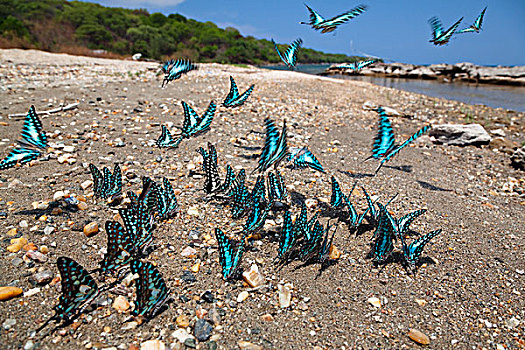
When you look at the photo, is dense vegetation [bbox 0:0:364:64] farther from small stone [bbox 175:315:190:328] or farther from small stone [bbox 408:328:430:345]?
small stone [bbox 408:328:430:345]

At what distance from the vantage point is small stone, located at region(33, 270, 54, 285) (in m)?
2.01

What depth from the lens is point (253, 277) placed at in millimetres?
2215

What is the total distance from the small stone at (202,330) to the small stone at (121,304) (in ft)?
1.53

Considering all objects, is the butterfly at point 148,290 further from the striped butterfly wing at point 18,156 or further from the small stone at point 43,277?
the striped butterfly wing at point 18,156

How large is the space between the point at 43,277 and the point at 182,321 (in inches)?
39.5

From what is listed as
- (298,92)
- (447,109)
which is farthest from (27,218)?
(447,109)

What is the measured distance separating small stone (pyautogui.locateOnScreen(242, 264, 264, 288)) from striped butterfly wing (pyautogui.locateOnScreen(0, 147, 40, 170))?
223cm

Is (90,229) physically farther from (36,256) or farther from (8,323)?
(8,323)

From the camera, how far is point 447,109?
9.95 meters

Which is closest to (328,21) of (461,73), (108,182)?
(108,182)

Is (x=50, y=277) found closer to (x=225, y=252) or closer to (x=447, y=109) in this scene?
(x=225, y=252)

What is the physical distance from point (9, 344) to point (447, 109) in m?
11.5

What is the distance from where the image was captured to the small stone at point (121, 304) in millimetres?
1909

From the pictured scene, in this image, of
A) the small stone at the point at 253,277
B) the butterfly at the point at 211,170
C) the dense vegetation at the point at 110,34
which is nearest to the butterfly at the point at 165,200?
the butterfly at the point at 211,170
